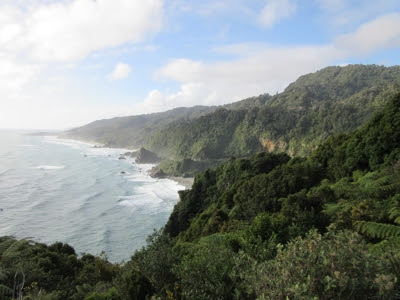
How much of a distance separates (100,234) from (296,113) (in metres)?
82.4

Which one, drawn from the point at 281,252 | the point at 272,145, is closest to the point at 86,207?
the point at 281,252

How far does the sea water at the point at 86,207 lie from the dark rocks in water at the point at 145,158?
86.0ft

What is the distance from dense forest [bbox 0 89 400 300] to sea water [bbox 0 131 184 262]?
15517 millimetres

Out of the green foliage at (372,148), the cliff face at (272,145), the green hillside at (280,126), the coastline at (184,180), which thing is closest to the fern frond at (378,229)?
the green foliage at (372,148)

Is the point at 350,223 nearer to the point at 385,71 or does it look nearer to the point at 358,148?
the point at 358,148

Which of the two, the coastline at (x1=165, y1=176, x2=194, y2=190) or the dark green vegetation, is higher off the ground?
the dark green vegetation

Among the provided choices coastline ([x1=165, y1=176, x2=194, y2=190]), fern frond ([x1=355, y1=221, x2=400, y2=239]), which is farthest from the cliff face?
fern frond ([x1=355, y1=221, x2=400, y2=239])

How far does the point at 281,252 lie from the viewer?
16.9ft

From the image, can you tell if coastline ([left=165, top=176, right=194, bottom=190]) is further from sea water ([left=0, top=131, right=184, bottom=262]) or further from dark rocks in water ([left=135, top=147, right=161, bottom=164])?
dark rocks in water ([left=135, top=147, right=161, bottom=164])

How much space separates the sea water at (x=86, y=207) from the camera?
36344mm

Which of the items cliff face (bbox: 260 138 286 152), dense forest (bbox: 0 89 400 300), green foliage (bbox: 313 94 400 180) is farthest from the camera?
cliff face (bbox: 260 138 286 152)

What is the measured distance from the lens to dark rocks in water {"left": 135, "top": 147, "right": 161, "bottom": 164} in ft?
357

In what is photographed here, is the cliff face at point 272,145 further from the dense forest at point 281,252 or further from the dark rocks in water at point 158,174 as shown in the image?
the dense forest at point 281,252

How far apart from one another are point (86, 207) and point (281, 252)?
48.7m
